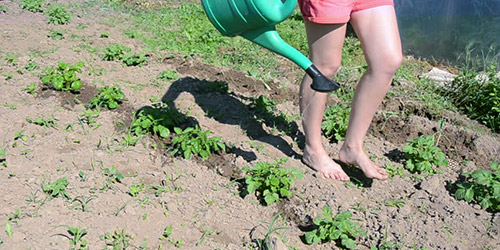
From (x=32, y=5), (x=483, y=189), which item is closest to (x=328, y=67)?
(x=483, y=189)

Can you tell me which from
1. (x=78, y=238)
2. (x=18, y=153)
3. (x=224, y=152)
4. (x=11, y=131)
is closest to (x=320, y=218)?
(x=224, y=152)

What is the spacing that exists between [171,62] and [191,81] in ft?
1.77

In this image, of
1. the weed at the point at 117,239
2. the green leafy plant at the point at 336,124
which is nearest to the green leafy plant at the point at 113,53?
the green leafy plant at the point at 336,124

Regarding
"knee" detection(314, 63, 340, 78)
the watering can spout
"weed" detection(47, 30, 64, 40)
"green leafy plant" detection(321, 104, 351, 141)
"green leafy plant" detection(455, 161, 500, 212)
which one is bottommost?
"weed" detection(47, 30, 64, 40)

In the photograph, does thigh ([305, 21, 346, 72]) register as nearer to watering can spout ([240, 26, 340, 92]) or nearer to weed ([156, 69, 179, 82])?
watering can spout ([240, 26, 340, 92])

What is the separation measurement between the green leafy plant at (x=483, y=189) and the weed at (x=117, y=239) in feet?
5.37

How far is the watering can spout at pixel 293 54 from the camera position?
2.31 meters

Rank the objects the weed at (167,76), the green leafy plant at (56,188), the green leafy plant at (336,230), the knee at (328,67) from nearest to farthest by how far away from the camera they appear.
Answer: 1. the green leafy plant at (336,230)
2. the green leafy plant at (56,188)
3. the knee at (328,67)
4. the weed at (167,76)

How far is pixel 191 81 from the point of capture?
3955 mm

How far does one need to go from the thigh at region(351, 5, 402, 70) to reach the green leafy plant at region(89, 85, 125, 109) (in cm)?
159

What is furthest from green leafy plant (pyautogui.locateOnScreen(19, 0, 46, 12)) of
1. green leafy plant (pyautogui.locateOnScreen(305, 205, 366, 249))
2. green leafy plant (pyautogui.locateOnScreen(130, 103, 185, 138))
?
green leafy plant (pyautogui.locateOnScreen(305, 205, 366, 249))

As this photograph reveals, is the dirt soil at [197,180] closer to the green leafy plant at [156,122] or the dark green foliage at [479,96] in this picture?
the green leafy plant at [156,122]

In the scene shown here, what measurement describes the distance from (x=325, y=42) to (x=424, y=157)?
0.92 metres

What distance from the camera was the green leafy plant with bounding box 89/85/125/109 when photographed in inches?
131
